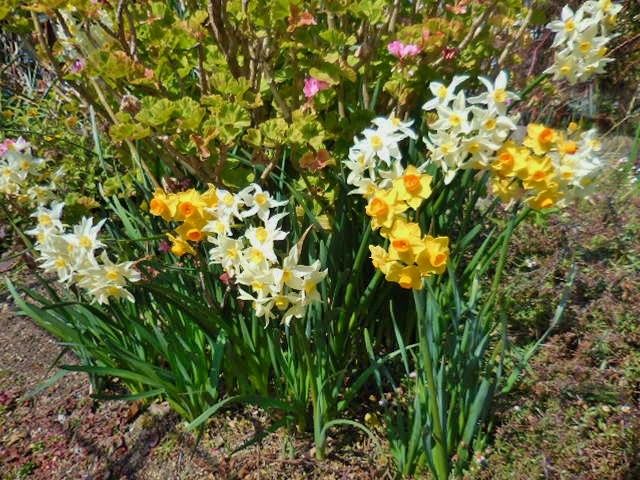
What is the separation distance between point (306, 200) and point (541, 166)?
0.73 metres

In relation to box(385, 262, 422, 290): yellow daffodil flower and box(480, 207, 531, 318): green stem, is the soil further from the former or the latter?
box(385, 262, 422, 290): yellow daffodil flower

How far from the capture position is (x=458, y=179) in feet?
6.03

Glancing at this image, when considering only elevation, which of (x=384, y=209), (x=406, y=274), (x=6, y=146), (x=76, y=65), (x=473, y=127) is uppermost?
(x=76, y=65)

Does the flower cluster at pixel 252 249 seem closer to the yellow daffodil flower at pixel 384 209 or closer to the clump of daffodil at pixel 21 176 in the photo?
the yellow daffodil flower at pixel 384 209

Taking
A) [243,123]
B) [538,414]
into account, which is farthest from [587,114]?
[243,123]

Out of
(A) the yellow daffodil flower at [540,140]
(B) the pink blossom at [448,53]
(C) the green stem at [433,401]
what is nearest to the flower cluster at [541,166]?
(A) the yellow daffodil flower at [540,140]

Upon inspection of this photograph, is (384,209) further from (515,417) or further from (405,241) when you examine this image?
(515,417)

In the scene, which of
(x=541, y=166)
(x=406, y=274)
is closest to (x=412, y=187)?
(x=406, y=274)

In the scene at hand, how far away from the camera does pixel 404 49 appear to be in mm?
1540

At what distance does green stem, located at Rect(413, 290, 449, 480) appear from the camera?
1219 mm

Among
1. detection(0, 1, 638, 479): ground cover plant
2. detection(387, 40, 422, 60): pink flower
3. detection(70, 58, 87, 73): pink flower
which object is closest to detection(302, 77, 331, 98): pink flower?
detection(0, 1, 638, 479): ground cover plant

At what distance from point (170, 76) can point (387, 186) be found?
96 centimetres

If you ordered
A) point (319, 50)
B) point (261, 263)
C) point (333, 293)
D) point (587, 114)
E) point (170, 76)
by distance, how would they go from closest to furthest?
1. point (261, 263)
2. point (319, 50)
3. point (333, 293)
4. point (170, 76)
5. point (587, 114)

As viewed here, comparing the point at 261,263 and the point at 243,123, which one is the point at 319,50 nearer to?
the point at 243,123
